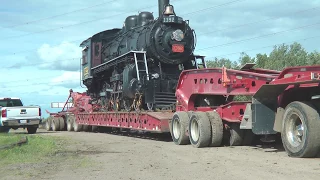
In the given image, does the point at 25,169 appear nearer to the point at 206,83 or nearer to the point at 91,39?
the point at 206,83

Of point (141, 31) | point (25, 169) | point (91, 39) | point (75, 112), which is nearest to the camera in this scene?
point (25, 169)

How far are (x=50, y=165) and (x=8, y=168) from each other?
32.0 inches

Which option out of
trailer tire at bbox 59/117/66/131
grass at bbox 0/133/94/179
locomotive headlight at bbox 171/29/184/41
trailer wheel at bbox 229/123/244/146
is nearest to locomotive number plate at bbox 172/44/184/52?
locomotive headlight at bbox 171/29/184/41

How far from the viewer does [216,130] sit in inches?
460

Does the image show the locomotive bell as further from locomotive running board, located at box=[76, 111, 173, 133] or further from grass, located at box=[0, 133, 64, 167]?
grass, located at box=[0, 133, 64, 167]

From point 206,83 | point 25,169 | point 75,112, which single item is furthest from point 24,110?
point 25,169

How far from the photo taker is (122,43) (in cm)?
1956

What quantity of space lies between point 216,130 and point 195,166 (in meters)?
3.34

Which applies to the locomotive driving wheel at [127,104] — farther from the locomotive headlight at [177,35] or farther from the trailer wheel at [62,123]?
the trailer wheel at [62,123]

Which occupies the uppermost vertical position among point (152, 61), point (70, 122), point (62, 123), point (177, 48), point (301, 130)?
point (177, 48)

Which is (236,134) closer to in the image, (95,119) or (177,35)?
(177,35)

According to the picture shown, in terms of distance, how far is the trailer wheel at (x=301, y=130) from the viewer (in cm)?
852

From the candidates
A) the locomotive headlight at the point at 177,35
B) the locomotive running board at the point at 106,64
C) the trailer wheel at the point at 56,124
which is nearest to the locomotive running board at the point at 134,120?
the locomotive running board at the point at 106,64

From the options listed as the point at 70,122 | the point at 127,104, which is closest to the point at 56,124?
the point at 70,122
